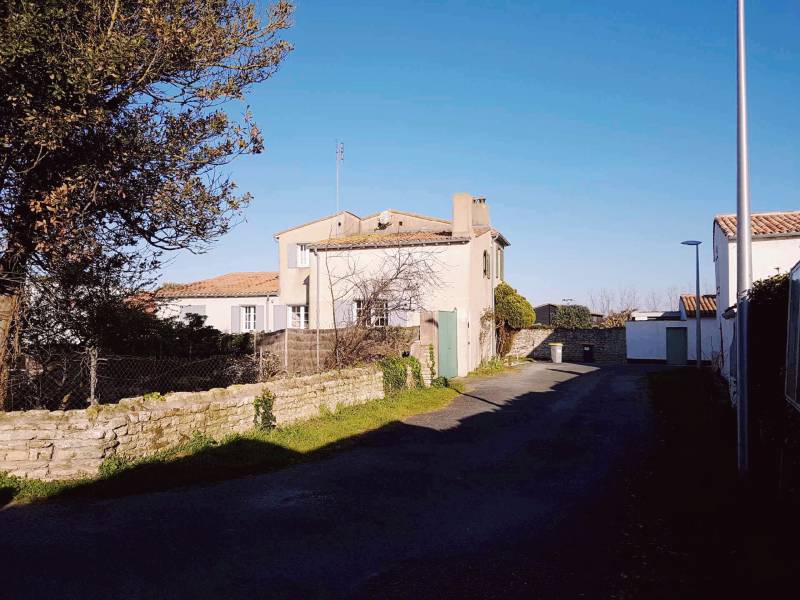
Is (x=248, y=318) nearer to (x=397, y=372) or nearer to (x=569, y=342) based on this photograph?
(x=397, y=372)

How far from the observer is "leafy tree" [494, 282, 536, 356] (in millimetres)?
31000

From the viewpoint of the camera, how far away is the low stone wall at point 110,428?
25.6ft

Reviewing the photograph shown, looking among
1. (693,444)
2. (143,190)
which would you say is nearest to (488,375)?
(693,444)

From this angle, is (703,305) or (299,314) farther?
(703,305)

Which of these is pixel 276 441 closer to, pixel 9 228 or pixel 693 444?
pixel 9 228

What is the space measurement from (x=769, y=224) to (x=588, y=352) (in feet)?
51.6

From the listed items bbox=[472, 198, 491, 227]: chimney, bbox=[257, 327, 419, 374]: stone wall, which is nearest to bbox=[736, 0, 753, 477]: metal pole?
bbox=[257, 327, 419, 374]: stone wall

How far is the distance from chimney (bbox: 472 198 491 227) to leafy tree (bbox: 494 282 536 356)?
361 cm

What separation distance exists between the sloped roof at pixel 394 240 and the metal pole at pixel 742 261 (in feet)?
52.0

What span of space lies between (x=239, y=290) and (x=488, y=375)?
46.0ft

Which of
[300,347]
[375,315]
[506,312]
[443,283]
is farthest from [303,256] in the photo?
[300,347]

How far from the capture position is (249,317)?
99.3ft

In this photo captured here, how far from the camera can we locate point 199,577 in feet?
16.3

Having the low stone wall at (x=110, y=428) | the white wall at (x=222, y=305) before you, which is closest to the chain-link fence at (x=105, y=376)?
the low stone wall at (x=110, y=428)
